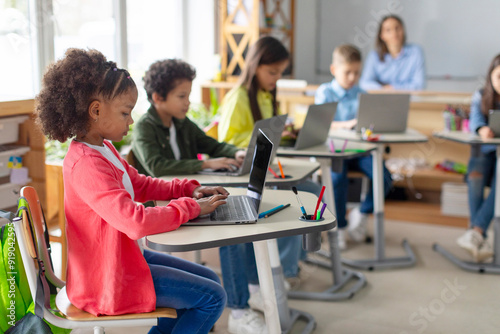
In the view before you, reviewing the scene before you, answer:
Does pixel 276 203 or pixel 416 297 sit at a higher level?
pixel 276 203

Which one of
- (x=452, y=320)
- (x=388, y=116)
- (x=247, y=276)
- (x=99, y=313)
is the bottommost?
(x=452, y=320)

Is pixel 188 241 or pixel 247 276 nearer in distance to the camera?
pixel 188 241

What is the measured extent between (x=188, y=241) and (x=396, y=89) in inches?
126

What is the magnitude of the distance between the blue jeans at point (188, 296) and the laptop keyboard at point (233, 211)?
19cm

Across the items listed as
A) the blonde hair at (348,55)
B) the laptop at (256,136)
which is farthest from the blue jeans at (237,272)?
the blonde hair at (348,55)

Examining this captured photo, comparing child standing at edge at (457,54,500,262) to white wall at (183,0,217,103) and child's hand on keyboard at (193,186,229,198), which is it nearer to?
child's hand on keyboard at (193,186,229,198)

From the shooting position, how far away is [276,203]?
1769 millimetres

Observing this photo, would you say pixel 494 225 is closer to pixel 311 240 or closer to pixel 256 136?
pixel 256 136

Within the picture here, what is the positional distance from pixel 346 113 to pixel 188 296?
2.15 m

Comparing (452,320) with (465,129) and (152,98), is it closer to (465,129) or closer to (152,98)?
(465,129)

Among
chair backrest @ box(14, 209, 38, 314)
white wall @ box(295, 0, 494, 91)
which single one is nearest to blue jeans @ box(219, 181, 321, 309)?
chair backrest @ box(14, 209, 38, 314)

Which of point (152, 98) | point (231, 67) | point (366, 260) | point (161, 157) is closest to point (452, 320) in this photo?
point (366, 260)

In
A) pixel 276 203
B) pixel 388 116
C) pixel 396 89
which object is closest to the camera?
pixel 276 203

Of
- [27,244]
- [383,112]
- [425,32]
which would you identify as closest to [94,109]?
[27,244]
